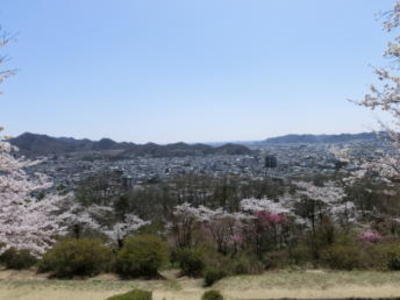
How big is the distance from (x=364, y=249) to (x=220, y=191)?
18589 mm

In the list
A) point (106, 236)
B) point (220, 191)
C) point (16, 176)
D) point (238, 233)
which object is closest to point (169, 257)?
point (238, 233)

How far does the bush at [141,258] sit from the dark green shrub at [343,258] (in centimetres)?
588

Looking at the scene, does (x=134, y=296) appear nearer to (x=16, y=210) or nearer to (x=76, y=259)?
(x=16, y=210)

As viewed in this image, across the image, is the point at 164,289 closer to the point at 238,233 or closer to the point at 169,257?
the point at 169,257

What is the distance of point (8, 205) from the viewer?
450 cm

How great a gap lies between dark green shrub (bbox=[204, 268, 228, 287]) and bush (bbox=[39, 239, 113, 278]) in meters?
4.59

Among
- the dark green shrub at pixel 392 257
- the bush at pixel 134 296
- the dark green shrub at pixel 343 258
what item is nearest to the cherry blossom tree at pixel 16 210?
the bush at pixel 134 296

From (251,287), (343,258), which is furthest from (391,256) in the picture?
(251,287)

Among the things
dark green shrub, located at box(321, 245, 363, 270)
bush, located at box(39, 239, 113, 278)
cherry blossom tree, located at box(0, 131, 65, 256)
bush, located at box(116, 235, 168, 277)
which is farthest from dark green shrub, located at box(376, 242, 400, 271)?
cherry blossom tree, located at box(0, 131, 65, 256)

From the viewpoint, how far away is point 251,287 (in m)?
10.9

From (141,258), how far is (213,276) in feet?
10.3

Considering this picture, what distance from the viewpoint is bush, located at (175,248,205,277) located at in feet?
45.9

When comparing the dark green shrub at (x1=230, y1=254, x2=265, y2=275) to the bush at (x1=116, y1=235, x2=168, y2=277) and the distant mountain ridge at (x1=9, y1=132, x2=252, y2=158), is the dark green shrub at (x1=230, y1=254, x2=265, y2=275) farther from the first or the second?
the distant mountain ridge at (x1=9, y1=132, x2=252, y2=158)

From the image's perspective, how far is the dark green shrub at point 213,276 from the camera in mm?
12062
